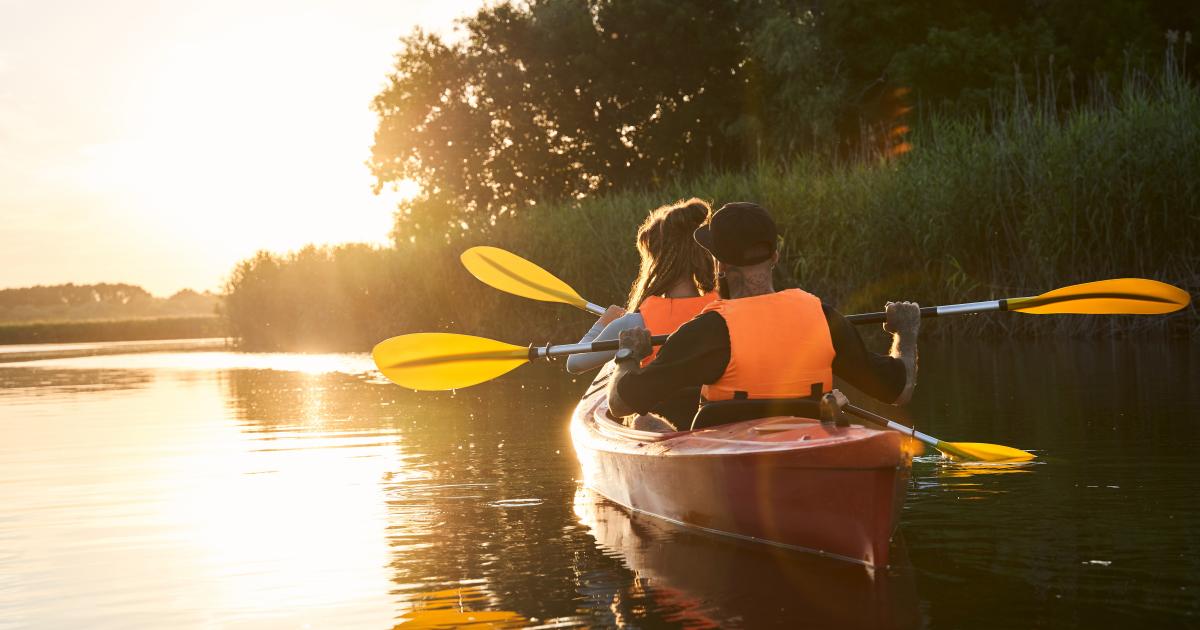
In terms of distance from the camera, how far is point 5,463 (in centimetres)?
830

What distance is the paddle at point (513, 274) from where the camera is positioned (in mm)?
8648

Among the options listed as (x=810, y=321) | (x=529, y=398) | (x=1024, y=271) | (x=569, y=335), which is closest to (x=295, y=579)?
(x=810, y=321)

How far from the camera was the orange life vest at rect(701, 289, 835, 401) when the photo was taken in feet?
15.0

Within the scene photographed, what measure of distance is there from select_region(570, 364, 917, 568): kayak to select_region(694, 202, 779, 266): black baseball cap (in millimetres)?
573

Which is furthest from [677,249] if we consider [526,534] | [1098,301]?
[1098,301]

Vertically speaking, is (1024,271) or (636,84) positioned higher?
(636,84)

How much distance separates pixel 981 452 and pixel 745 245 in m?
2.22

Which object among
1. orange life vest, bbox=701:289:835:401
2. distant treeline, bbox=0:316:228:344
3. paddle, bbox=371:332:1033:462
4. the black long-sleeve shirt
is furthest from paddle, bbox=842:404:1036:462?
distant treeline, bbox=0:316:228:344

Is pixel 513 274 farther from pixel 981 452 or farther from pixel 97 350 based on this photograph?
pixel 97 350

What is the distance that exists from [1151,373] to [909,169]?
4873 mm

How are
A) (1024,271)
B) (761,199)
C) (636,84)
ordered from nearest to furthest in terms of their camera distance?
(1024,271) → (761,199) → (636,84)

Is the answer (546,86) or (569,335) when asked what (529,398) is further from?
Answer: (546,86)

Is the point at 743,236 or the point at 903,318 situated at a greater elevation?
the point at 743,236

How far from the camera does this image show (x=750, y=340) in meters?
4.59
